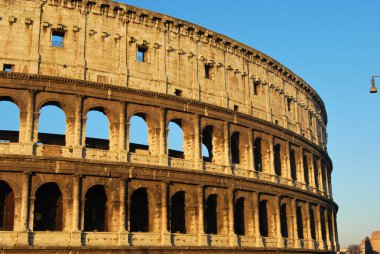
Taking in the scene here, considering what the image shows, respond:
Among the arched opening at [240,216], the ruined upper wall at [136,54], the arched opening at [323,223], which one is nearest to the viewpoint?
the ruined upper wall at [136,54]

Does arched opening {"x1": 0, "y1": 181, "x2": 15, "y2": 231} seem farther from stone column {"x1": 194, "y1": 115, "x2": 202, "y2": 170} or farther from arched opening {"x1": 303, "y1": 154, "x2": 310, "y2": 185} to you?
arched opening {"x1": 303, "y1": 154, "x2": 310, "y2": 185}

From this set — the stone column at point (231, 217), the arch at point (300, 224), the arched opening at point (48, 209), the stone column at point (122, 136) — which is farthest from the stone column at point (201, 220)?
the arch at point (300, 224)

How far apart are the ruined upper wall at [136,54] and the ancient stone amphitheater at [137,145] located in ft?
0.21

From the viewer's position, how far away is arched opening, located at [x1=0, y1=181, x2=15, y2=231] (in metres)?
23.3

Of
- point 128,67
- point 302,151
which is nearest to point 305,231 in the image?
point 302,151

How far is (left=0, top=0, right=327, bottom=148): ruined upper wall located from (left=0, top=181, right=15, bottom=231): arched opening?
5436mm

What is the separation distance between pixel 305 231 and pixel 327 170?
9.22 meters

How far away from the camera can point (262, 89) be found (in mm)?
33844

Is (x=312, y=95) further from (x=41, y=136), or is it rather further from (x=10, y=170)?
(x=10, y=170)

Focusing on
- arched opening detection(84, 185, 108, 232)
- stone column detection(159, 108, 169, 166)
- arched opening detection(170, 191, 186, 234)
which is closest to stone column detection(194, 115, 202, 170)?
arched opening detection(170, 191, 186, 234)

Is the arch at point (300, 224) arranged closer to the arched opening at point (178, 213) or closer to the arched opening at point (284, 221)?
the arched opening at point (284, 221)

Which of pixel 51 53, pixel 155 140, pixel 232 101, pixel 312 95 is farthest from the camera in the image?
pixel 312 95

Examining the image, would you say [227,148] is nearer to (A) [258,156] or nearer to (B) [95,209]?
(A) [258,156]

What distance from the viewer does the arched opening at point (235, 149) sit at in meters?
31.7
